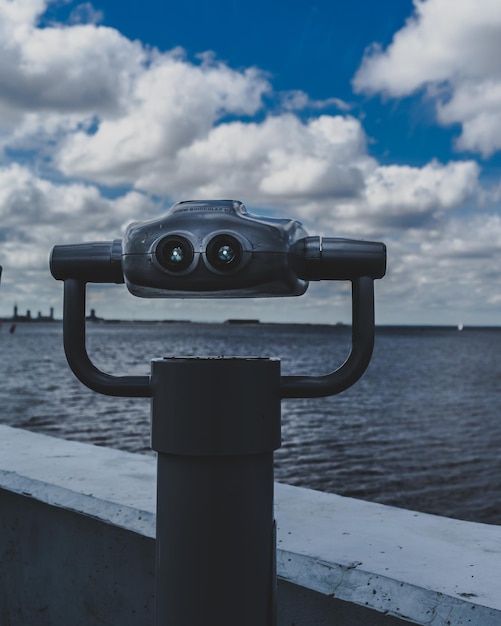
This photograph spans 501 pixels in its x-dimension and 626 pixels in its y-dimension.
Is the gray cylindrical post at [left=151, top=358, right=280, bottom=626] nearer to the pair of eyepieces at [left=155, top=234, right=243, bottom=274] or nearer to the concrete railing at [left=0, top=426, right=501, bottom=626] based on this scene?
the concrete railing at [left=0, top=426, right=501, bottom=626]

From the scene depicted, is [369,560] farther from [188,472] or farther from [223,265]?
[223,265]

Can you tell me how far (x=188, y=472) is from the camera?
1287 mm

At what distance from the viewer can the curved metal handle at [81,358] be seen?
4.49 ft

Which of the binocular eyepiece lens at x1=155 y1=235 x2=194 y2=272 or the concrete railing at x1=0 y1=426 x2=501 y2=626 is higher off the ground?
the binocular eyepiece lens at x1=155 y1=235 x2=194 y2=272

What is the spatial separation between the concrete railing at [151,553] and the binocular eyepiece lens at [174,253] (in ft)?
1.80

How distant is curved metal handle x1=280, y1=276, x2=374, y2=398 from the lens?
1.37 m

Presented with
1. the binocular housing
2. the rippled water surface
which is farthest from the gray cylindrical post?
the rippled water surface

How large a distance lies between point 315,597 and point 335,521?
14.1 inches

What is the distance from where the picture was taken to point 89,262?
4.59 ft

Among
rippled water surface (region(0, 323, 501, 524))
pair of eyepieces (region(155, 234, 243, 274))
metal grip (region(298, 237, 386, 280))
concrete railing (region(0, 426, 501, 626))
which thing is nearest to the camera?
pair of eyepieces (region(155, 234, 243, 274))

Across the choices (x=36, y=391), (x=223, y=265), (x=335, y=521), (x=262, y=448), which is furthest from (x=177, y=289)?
(x=36, y=391)

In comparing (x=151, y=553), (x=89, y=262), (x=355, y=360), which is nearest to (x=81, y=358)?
(x=89, y=262)

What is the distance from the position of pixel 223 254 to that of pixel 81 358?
1.27 feet

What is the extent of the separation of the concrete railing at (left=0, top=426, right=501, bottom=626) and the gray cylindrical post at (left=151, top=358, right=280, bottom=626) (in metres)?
0.05
